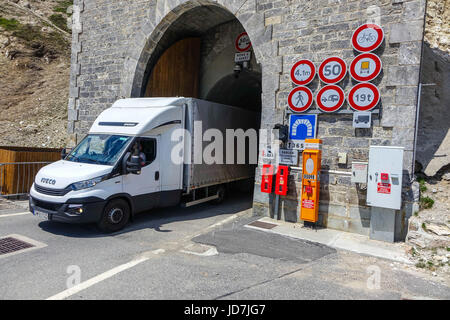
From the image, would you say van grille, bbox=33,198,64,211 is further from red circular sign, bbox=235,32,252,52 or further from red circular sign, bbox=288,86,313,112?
red circular sign, bbox=235,32,252,52

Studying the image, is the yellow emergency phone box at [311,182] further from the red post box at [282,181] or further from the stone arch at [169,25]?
the stone arch at [169,25]

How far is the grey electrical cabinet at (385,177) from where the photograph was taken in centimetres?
598

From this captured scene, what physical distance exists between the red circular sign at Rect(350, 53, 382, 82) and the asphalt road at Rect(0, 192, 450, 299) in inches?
136

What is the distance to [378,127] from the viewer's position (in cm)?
644

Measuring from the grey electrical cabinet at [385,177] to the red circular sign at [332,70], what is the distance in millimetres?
1673

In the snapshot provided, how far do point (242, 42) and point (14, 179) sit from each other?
7.91 metres

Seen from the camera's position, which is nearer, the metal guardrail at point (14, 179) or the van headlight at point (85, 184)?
the van headlight at point (85, 184)

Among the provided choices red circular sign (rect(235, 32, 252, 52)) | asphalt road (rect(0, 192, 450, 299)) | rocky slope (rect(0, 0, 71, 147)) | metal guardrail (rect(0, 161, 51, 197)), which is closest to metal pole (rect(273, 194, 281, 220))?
asphalt road (rect(0, 192, 450, 299))

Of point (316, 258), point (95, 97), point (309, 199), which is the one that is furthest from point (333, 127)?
point (95, 97)

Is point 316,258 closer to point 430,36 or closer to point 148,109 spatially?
point 148,109

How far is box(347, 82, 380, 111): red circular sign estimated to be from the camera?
644 centimetres

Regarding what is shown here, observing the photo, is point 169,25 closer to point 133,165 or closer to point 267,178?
point 133,165

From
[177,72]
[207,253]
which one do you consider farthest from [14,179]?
[207,253]

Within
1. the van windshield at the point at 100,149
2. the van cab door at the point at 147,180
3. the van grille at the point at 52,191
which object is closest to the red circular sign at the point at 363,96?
the van cab door at the point at 147,180
